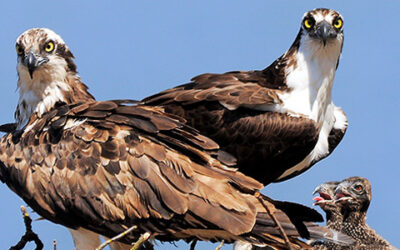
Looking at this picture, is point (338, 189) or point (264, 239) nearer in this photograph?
point (264, 239)

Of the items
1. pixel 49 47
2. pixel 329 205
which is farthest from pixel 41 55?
pixel 329 205

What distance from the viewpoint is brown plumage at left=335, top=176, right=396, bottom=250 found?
40.8 ft

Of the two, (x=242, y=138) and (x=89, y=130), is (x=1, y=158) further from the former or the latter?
(x=242, y=138)

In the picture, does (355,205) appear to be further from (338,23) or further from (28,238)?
(28,238)

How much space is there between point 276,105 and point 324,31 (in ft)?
2.68

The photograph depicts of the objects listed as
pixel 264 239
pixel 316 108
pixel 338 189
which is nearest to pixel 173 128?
pixel 264 239

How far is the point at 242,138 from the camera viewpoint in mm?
10141

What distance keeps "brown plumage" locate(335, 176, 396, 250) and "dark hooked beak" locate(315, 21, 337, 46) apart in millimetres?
2772

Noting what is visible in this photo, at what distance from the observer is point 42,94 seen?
9719 mm

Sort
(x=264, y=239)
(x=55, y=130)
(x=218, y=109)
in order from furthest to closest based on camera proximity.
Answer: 1. (x=218, y=109)
2. (x=55, y=130)
3. (x=264, y=239)

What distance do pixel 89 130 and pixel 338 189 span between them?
15.9ft

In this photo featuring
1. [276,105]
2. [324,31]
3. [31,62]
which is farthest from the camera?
[324,31]

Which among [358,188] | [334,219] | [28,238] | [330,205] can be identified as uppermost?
[28,238]

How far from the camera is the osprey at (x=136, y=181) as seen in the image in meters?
8.48
